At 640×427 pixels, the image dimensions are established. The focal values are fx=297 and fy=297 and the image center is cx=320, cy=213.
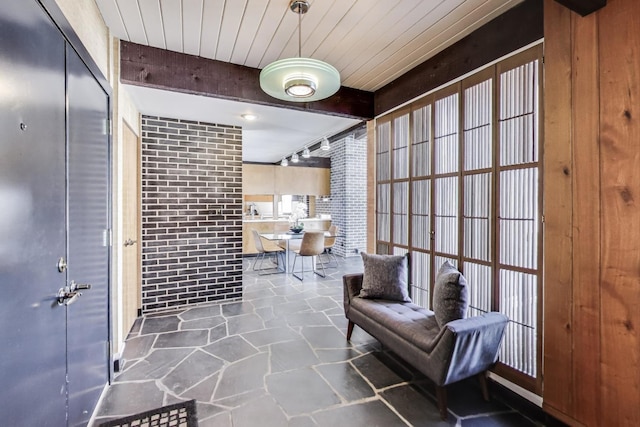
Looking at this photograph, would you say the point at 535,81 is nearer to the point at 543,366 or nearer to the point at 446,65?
the point at 446,65

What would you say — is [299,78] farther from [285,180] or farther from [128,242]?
[285,180]

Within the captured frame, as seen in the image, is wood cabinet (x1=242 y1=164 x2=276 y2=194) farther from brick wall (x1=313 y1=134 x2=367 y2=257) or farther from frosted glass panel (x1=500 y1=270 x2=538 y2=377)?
frosted glass panel (x1=500 y1=270 x2=538 y2=377)

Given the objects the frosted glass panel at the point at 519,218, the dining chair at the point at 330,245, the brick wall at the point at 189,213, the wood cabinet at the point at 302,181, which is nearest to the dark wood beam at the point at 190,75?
the brick wall at the point at 189,213

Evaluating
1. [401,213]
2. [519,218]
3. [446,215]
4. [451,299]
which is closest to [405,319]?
[451,299]

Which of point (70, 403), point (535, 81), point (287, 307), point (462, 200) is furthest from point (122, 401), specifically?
point (535, 81)

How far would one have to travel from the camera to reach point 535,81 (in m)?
1.92

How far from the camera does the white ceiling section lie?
1.95 metres

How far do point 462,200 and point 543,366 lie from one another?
1239 mm

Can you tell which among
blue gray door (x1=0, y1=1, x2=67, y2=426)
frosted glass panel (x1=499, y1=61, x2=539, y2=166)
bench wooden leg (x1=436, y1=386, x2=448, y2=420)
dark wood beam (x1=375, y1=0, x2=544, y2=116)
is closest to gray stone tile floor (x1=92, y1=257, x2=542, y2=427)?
bench wooden leg (x1=436, y1=386, x2=448, y2=420)

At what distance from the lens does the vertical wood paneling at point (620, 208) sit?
1.42m

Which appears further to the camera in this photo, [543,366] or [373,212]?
[373,212]

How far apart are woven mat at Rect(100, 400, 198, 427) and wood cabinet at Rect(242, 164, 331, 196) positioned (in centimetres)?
603

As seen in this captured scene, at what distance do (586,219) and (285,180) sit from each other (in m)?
6.88

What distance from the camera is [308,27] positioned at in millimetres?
2172
